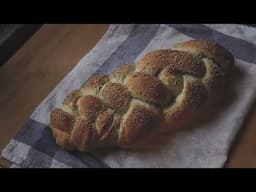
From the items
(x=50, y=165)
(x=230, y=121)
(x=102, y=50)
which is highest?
(x=102, y=50)

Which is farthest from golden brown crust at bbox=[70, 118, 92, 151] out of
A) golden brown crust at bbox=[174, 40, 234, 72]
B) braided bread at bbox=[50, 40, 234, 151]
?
golden brown crust at bbox=[174, 40, 234, 72]

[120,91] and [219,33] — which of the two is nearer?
[120,91]

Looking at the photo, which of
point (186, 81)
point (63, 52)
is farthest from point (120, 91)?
point (63, 52)

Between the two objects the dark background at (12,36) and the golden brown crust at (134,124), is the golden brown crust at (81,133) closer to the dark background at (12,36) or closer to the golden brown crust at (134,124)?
the golden brown crust at (134,124)

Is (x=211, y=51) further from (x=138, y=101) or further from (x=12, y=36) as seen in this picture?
(x=12, y=36)

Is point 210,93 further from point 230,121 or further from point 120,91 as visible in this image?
point 120,91

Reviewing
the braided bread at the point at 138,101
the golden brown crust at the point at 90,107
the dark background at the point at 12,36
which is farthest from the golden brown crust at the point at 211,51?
the dark background at the point at 12,36
